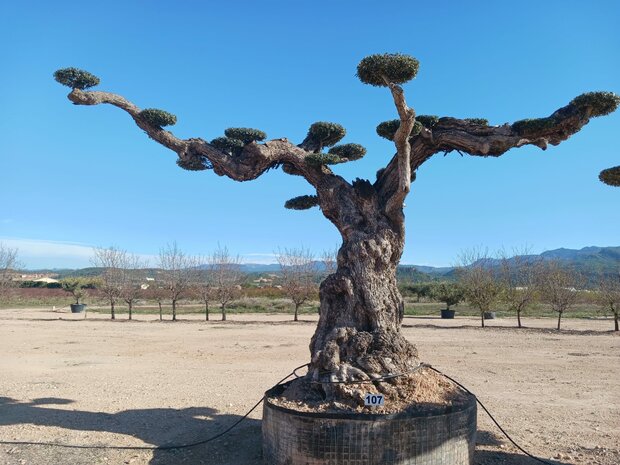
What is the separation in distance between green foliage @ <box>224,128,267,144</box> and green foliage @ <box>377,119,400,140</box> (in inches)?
77.0

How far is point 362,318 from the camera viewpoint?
716 centimetres

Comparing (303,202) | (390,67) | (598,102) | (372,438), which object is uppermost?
(390,67)

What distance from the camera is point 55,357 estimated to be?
16.2 metres

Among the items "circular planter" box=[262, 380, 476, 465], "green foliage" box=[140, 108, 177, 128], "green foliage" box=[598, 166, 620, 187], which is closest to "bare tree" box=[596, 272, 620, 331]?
"green foliage" box=[598, 166, 620, 187]

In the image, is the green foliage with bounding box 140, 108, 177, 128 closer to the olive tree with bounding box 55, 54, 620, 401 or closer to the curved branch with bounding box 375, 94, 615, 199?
the olive tree with bounding box 55, 54, 620, 401

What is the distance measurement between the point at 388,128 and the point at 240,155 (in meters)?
2.51

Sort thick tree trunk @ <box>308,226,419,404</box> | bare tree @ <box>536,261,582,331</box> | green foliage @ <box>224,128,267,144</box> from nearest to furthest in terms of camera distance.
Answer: thick tree trunk @ <box>308,226,419,404</box> → green foliage @ <box>224,128,267,144</box> → bare tree @ <box>536,261,582,331</box>

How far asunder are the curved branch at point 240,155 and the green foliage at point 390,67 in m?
2.31

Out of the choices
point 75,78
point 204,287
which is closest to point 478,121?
point 75,78

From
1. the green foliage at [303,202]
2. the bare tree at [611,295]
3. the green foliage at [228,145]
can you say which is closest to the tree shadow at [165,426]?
the green foliage at [303,202]

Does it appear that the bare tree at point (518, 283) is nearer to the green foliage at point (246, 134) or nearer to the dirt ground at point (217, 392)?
the dirt ground at point (217, 392)

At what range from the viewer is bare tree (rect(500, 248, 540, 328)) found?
2953cm

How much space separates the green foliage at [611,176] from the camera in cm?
698

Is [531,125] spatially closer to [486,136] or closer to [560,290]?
[486,136]
